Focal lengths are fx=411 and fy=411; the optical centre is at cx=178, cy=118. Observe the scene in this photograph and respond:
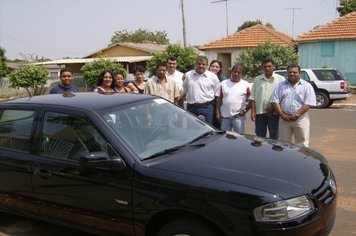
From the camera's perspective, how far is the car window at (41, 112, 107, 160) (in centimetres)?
360

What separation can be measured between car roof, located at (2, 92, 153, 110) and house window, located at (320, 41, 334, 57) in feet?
68.5

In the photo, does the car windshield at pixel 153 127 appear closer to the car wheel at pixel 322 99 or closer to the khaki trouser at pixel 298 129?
the khaki trouser at pixel 298 129

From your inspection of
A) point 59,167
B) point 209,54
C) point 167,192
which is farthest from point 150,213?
point 209,54

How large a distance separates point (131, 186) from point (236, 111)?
3.51 metres

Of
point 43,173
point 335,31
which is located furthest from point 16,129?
point 335,31

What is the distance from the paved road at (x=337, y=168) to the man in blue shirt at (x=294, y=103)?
3.10ft

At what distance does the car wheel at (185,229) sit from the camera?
2959mm

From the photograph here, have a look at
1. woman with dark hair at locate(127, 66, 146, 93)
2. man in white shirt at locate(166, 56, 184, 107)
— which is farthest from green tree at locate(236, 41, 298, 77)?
woman with dark hair at locate(127, 66, 146, 93)

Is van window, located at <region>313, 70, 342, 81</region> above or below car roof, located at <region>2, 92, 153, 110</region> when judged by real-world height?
below

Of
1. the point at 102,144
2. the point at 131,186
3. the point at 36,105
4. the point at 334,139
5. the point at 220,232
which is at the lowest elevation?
the point at 334,139

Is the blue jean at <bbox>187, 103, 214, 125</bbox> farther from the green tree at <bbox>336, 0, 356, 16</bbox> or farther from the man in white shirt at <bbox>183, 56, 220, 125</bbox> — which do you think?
the green tree at <bbox>336, 0, 356, 16</bbox>

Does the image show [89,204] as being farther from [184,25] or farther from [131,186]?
[184,25]

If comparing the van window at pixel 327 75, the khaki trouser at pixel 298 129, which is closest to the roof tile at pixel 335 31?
the van window at pixel 327 75

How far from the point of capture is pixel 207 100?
670 centimetres
